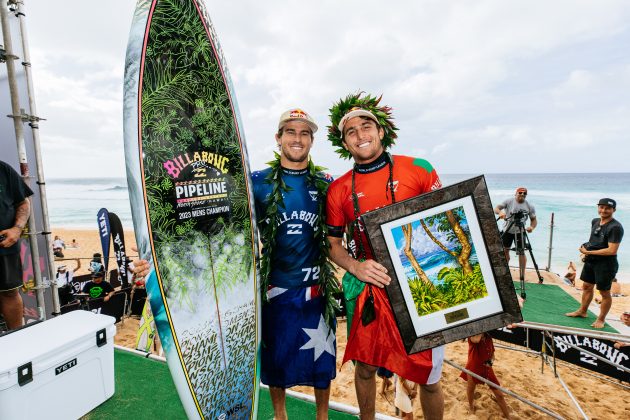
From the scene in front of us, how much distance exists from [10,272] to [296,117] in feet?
10.7

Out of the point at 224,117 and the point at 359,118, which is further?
the point at 224,117

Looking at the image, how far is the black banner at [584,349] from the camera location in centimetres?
375

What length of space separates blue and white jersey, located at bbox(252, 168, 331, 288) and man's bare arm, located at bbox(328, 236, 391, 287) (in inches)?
8.2

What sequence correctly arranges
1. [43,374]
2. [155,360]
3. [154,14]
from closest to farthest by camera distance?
1. [154,14]
2. [43,374]
3. [155,360]

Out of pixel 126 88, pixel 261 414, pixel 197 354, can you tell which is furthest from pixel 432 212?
pixel 261 414

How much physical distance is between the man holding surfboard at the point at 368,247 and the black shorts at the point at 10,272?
323cm

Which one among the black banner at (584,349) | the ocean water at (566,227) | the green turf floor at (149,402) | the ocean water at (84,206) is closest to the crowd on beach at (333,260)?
the green turf floor at (149,402)

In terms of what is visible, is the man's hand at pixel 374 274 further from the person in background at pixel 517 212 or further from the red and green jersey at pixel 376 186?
the person in background at pixel 517 212

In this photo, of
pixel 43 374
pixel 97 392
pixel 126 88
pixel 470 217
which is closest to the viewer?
pixel 470 217

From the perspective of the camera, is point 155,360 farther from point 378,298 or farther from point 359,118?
point 359,118

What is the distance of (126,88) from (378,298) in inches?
75.7

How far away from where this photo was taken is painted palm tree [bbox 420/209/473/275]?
1.70 m

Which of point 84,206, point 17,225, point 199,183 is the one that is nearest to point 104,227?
point 17,225

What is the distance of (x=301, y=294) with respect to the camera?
233cm
